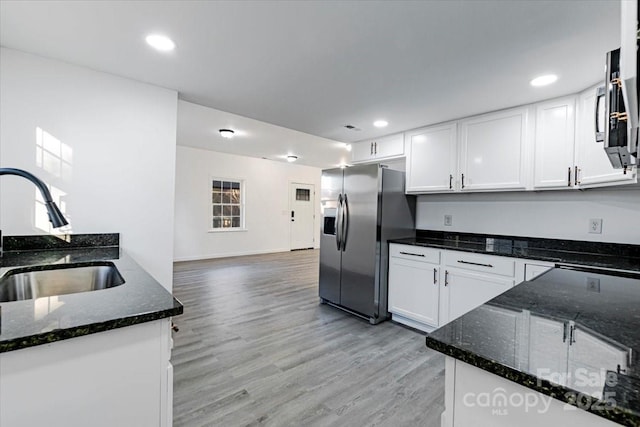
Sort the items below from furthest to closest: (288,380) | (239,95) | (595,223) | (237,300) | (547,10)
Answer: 1. (237,300)
2. (239,95)
3. (595,223)
4. (288,380)
5. (547,10)

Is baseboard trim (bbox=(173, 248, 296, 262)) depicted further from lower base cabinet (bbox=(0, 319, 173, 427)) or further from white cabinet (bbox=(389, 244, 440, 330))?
lower base cabinet (bbox=(0, 319, 173, 427))

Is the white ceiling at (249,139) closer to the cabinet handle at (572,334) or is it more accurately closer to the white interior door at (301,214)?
the white interior door at (301,214)

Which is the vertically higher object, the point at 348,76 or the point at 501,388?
the point at 348,76

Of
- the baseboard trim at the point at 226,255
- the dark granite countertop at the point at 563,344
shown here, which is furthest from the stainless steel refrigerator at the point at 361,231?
the baseboard trim at the point at 226,255

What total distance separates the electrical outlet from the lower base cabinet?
10.6 ft

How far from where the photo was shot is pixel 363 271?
3266 mm

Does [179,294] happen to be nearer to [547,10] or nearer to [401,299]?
[401,299]

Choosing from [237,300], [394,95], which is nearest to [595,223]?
[394,95]

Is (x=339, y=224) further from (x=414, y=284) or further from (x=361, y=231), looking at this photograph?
(x=414, y=284)

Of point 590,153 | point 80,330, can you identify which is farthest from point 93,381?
point 590,153

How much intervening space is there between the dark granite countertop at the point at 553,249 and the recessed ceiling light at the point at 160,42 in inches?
105

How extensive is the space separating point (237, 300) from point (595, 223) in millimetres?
3846

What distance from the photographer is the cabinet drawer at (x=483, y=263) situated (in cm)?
238

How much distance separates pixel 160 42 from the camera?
183cm
